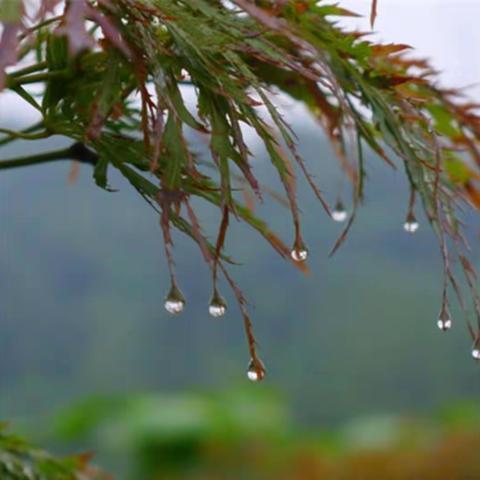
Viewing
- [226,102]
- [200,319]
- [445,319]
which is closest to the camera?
[226,102]

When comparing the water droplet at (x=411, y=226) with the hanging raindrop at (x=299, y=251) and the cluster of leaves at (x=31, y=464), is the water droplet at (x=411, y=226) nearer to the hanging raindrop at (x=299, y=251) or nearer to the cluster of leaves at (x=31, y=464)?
the hanging raindrop at (x=299, y=251)

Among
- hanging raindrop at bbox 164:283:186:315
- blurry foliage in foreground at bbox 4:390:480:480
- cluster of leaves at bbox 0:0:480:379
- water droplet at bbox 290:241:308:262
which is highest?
cluster of leaves at bbox 0:0:480:379

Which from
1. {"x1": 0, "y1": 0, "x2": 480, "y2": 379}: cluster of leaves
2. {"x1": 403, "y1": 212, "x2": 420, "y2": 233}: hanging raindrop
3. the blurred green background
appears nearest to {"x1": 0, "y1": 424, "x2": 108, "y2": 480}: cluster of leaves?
{"x1": 0, "y1": 0, "x2": 480, "y2": 379}: cluster of leaves

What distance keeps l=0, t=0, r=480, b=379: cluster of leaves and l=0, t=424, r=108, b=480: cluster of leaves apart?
225mm

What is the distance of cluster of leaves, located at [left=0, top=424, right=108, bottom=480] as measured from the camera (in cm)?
97

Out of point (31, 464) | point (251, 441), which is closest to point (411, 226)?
point (31, 464)

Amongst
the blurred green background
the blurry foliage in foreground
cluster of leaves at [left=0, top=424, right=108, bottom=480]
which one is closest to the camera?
cluster of leaves at [left=0, top=424, right=108, bottom=480]

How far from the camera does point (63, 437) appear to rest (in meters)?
8.64

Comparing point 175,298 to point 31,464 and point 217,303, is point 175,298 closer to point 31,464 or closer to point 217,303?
point 217,303

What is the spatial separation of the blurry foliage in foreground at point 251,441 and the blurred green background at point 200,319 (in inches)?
5.5

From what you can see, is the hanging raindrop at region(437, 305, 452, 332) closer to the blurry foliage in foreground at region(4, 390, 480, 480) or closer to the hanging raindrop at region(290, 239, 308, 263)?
the hanging raindrop at region(290, 239, 308, 263)

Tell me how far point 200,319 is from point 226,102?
12.0m

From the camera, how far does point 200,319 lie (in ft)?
41.7

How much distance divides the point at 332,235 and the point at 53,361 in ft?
14.7
